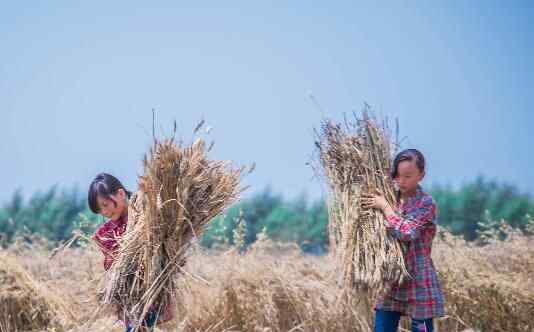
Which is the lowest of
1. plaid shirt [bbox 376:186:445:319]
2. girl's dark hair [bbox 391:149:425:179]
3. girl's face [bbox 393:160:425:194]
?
plaid shirt [bbox 376:186:445:319]

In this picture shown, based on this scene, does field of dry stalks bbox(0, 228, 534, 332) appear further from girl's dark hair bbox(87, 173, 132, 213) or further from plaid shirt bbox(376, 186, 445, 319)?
girl's dark hair bbox(87, 173, 132, 213)

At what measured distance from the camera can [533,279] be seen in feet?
15.9

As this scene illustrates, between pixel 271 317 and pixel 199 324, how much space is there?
550 mm

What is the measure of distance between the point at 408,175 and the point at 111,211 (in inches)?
62.7

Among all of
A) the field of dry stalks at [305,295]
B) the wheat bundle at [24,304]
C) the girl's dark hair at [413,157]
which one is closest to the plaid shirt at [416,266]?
the girl's dark hair at [413,157]

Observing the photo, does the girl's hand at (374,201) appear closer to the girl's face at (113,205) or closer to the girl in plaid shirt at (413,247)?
the girl in plaid shirt at (413,247)

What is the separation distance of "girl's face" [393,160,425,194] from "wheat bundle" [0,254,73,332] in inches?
109

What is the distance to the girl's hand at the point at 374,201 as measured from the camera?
3.24 meters

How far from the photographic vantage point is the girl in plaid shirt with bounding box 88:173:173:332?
3.15 m

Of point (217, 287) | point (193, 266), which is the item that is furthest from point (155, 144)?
point (193, 266)

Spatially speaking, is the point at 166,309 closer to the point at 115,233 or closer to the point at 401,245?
the point at 115,233

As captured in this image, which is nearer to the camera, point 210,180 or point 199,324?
point 210,180

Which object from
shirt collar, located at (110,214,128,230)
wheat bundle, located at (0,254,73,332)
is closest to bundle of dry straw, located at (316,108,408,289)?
shirt collar, located at (110,214,128,230)

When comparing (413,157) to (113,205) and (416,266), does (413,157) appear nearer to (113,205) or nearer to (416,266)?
(416,266)
